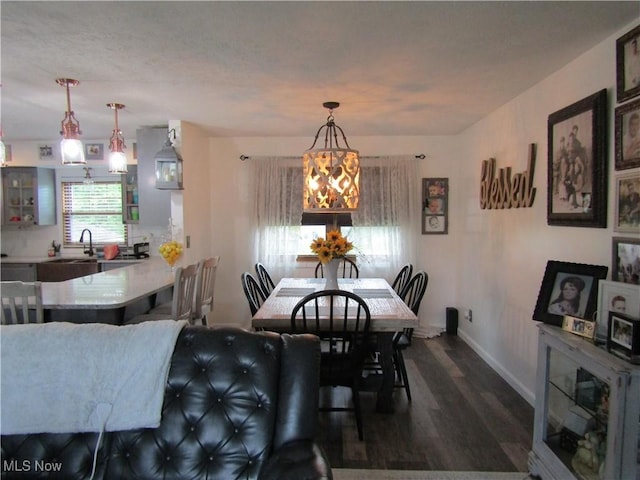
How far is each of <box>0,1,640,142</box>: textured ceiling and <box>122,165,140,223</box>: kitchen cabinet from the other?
1.28 meters

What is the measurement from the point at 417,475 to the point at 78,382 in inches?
69.8

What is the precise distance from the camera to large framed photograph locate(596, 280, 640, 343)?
1728mm

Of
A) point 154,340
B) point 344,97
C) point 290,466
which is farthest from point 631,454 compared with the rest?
point 344,97

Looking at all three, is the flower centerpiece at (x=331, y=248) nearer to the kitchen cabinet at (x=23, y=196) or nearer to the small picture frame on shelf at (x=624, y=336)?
the small picture frame on shelf at (x=624, y=336)

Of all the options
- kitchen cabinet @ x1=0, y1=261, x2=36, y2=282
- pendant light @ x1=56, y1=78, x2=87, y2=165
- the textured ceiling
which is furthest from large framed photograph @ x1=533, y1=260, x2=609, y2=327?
kitchen cabinet @ x1=0, y1=261, x2=36, y2=282

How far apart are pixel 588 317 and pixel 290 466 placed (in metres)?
1.69

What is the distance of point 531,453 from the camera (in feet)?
7.20

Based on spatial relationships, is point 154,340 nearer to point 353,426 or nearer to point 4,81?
point 353,426

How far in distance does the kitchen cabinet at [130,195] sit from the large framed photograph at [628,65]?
15.9ft

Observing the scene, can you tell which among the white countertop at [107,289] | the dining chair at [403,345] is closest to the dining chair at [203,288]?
the white countertop at [107,289]

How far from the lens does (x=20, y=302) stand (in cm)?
246

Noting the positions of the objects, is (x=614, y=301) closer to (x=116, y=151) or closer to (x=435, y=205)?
(x=435, y=205)

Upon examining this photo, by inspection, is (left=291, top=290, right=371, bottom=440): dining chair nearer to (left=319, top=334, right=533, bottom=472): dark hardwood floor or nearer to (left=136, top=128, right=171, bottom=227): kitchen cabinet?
(left=319, top=334, right=533, bottom=472): dark hardwood floor

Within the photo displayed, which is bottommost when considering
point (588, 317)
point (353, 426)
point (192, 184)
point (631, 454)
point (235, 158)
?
point (353, 426)
